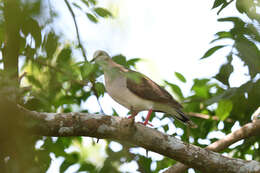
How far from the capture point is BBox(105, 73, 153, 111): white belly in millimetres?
4723

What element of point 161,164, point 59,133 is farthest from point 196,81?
point 59,133

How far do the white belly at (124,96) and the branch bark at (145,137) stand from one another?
1.29 meters

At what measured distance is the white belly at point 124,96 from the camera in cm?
472

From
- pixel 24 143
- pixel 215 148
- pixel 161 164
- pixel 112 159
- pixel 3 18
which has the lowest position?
pixel 161 164

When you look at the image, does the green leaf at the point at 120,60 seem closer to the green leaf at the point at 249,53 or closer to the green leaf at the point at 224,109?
the green leaf at the point at 249,53

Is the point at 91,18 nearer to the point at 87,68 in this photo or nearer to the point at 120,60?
the point at 87,68

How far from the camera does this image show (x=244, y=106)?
3.58 m

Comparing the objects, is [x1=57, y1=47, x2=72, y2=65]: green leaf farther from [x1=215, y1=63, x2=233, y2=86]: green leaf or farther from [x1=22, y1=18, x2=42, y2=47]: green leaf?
[x1=215, y1=63, x2=233, y2=86]: green leaf

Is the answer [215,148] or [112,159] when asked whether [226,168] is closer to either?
[215,148]

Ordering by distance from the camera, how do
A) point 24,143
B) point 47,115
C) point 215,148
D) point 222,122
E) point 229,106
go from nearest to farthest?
point 24,143
point 47,115
point 215,148
point 229,106
point 222,122

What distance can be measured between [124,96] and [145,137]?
1371mm

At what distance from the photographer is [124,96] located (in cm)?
473

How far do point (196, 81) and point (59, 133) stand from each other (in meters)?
2.64

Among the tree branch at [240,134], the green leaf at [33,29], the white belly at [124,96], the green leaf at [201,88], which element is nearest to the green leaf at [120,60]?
the white belly at [124,96]
